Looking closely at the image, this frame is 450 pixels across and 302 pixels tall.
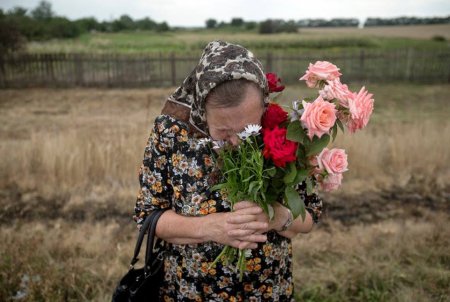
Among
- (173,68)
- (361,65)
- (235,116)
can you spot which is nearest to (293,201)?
(235,116)

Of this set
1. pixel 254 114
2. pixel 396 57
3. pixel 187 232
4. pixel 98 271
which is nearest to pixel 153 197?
pixel 187 232

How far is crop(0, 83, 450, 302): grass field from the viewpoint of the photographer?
2.94 metres

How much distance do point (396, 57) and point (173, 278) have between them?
17.4 m

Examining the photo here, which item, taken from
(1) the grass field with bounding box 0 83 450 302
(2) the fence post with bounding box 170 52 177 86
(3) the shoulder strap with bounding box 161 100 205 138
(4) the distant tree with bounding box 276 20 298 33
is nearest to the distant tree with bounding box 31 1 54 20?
(2) the fence post with bounding box 170 52 177 86

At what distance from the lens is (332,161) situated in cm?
128

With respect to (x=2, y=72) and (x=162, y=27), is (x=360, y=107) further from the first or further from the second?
(x=162, y=27)

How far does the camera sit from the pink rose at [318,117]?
1174 millimetres

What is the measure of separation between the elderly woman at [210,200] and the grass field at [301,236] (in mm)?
1525

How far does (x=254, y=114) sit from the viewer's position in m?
1.34

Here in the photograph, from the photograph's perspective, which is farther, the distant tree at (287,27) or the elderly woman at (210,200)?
the distant tree at (287,27)

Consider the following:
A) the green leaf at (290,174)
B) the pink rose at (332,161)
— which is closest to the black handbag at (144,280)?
the green leaf at (290,174)

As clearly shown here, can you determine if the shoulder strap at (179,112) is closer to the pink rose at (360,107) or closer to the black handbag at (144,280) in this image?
the black handbag at (144,280)

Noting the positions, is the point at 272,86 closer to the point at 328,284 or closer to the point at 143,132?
the point at 328,284

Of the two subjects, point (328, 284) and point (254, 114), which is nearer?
point (254, 114)
